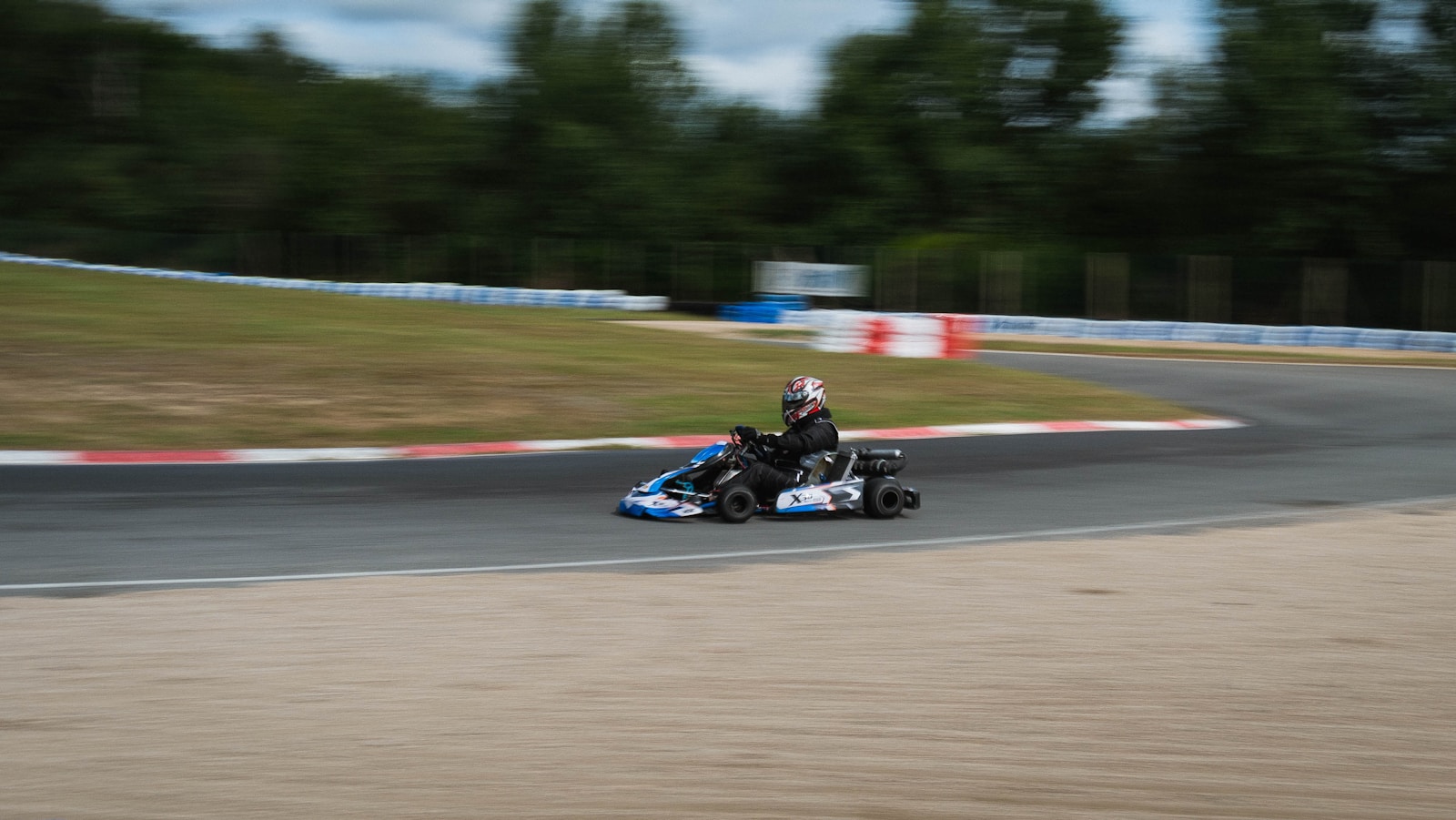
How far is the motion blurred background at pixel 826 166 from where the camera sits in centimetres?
4209

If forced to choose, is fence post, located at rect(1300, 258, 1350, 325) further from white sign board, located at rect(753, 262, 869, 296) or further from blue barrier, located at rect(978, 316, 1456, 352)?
white sign board, located at rect(753, 262, 869, 296)

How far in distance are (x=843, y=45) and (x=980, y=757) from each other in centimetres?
5248

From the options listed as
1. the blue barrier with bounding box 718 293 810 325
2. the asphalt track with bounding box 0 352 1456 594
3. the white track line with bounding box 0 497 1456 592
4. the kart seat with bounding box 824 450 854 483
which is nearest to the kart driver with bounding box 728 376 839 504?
the kart seat with bounding box 824 450 854 483

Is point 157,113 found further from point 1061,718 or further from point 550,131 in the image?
point 1061,718

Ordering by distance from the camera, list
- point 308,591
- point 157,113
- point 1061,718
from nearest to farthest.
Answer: point 1061,718 → point 308,591 → point 157,113

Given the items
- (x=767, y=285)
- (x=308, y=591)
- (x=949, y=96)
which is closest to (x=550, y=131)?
(x=949, y=96)

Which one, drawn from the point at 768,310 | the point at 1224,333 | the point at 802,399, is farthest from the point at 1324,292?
the point at 802,399

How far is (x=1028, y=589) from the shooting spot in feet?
26.2

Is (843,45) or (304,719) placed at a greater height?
(843,45)

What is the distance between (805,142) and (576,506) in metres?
46.1

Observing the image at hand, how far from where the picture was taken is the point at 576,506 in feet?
35.5

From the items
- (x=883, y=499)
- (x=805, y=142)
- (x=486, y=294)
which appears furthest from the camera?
(x=805, y=142)

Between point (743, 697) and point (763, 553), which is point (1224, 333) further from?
point (743, 697)

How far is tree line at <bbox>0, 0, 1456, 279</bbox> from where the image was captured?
43.1 m
